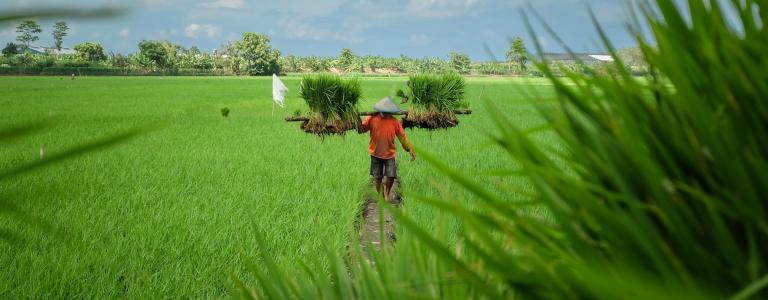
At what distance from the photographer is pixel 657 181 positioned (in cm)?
38

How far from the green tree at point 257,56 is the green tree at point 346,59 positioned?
20432 millimetres

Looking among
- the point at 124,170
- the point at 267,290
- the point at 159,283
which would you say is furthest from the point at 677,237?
the point at 124,170

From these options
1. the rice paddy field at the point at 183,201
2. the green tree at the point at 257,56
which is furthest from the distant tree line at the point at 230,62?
the rice paddy field at the point at 183,201

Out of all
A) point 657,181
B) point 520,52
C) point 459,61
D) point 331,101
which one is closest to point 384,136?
point 331,101

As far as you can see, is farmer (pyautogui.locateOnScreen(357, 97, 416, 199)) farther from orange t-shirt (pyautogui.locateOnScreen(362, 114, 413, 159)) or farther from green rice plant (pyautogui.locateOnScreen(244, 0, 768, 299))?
green rice plant (pyautogui.locateOnScreen(244, 0, 768, 299))

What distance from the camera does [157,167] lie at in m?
9.83

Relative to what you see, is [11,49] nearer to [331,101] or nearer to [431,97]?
[331,101]

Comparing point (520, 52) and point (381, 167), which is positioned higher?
point (520, 52)

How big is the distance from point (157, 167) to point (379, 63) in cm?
12284

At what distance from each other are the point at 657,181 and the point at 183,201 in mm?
7073

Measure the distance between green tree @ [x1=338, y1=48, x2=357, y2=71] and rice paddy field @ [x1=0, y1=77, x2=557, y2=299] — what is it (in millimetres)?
116772

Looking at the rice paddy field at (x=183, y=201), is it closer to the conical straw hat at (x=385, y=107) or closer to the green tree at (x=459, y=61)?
the conical straw hat at (x=385, y=107)

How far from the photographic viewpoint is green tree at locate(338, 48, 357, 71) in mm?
129625

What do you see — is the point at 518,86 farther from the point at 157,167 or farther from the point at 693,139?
the point at 157,167
